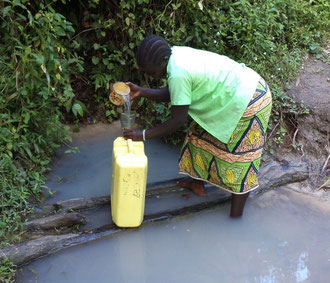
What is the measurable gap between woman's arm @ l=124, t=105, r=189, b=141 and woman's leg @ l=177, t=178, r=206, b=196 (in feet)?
2.51

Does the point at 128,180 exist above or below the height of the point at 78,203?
above

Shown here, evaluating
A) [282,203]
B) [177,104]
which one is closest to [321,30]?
[282,203]

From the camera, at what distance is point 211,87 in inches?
97.0

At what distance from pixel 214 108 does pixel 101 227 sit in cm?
108

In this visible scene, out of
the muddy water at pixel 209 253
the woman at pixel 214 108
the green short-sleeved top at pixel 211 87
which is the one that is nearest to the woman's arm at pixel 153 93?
the woman at pixel 214 108

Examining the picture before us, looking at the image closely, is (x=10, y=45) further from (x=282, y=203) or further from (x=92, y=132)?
(x=282, y=203)

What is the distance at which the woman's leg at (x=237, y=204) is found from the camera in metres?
2.88

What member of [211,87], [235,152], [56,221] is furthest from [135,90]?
[56,221]

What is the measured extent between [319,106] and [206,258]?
6.22 ft

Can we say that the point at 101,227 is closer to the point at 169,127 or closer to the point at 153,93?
the point at 169,127

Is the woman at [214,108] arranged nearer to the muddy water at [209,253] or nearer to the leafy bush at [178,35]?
the muddy water at [209,253]

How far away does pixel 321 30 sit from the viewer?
4785mm

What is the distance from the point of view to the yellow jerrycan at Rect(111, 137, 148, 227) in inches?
94.9

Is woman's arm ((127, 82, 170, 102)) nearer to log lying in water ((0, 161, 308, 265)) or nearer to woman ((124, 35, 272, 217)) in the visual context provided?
woman ((124, 35, 272, 217))
